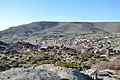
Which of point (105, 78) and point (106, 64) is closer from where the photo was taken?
point (105, 78)

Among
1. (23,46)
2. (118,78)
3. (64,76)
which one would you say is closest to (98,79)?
(118,78)

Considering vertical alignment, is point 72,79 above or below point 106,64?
above

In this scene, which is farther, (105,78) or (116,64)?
(116,64)

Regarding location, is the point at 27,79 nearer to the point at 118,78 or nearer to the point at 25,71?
the point at 25,71

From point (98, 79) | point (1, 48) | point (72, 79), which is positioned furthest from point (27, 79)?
point (1, 48)

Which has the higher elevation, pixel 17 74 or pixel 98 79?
pixel 17 74

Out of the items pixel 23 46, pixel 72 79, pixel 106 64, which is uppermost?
pixel 72 79

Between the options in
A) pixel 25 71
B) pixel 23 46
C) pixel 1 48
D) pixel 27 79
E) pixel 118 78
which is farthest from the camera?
pixel 23 46

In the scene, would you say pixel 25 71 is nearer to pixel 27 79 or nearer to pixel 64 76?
pixel 27 79

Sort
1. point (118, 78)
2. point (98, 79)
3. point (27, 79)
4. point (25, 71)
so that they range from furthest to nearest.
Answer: point (118, 78)
point (98, 79)
point (25, 71)
point (27, 79)
